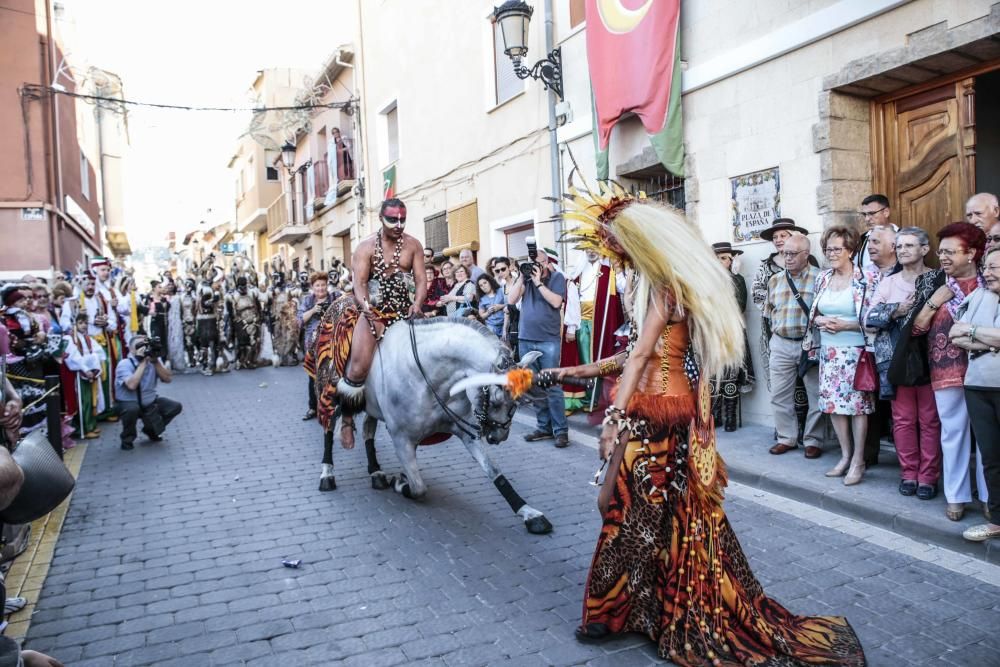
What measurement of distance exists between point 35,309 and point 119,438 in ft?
6.50

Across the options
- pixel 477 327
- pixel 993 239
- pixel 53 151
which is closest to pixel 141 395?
pixel 477 327

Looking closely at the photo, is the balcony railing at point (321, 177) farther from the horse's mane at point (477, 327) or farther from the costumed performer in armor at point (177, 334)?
the horse's mane at point (477, 327)

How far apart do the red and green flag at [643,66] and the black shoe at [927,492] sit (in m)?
4.58

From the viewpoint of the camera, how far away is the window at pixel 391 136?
1883cm

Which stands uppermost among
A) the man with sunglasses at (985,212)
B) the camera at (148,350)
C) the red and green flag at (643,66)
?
the red and green flag at (643,66)

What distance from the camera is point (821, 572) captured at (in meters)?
4.32

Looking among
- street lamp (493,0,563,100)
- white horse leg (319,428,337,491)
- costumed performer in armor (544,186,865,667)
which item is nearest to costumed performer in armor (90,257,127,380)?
white horse leg (319,428,337,491)

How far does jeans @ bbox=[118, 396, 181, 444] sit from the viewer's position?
331 inches

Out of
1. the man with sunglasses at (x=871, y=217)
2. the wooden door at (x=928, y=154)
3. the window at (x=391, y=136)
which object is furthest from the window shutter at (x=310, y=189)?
the man with sunglasses at (x=871, y=217)

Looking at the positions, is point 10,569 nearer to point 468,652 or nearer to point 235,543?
point 235,543

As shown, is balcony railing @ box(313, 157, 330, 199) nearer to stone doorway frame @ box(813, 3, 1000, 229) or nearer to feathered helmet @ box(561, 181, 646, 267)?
stone doorway frame @ box(813, 3, 1000, 229)

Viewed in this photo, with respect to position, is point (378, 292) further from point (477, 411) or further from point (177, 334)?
point (177, 334)

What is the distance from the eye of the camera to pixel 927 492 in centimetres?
531

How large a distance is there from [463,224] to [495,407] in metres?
10.4
